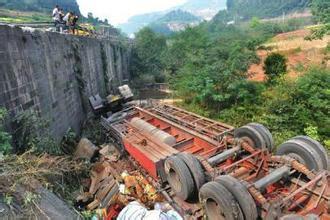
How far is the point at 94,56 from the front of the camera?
50.4ft

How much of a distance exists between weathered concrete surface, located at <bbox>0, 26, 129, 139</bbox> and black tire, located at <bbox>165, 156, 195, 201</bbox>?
3.36 meters

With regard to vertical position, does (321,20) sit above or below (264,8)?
below

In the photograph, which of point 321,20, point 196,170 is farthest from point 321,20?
point 196,170

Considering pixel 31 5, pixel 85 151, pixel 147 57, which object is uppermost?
pixel 31 5

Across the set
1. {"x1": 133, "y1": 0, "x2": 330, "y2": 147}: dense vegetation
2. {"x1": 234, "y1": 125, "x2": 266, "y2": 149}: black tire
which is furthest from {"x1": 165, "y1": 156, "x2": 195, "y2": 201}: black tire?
{"x1": 133, "y1": 0, "x2": 330, "y2": 147}: dense vegetation

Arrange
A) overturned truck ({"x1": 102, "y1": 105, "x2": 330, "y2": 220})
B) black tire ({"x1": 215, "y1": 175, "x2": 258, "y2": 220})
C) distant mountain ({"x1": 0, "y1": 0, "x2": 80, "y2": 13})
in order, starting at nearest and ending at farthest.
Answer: black tire ({"x1": 215, "y1": 175, "x2": 258, "y2": 220})
overturned truck ({"x1": 102, "y1": 105, "x2": 330, "y2": 220})
distant mountain ({"x1": 0, "y1": 0, "x2": 80, "y2": 13})

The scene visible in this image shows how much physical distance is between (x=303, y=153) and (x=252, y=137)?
122 centimetres

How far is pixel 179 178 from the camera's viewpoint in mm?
5699

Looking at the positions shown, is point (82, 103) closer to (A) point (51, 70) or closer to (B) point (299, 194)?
(A) point (51, 70)

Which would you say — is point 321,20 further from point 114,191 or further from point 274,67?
point 114,191

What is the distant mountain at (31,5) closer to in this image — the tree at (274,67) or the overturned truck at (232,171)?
the tree at (274,67)

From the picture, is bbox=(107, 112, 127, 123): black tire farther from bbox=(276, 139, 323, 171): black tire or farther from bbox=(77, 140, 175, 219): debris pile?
bbox=(276, 139, 323, 171): black tire

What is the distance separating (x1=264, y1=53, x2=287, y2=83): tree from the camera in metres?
14.8

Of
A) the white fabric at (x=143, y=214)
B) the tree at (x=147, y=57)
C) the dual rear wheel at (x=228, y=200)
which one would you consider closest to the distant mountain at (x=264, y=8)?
the tree at (x=147, y=57)
